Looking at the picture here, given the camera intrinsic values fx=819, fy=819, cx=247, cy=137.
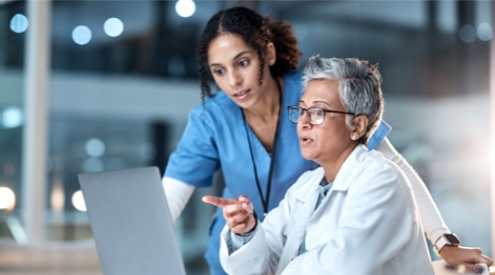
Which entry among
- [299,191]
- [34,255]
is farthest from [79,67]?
[299,191]

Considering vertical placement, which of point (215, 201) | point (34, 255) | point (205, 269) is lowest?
point (205, 269)

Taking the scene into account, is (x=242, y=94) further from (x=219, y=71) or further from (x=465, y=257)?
(x=465, y=257)

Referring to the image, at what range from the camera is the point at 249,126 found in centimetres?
233

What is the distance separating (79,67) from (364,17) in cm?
166

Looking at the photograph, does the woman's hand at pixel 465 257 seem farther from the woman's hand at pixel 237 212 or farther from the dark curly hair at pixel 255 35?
the dark curly hair at pixel 255 35

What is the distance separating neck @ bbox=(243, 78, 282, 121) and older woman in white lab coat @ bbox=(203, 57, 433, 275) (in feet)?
1.29

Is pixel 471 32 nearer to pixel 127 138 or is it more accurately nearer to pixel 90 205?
pixel 127 138

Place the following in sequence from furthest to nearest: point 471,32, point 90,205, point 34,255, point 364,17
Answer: point 364,17
point 471,32
point 34,255
point 90,205

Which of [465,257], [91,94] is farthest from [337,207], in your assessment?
[91,94]

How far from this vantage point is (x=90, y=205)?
1457 millimetres

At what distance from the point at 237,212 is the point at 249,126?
2.24ft

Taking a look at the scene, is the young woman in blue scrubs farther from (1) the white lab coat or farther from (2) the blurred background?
(2) the blurred background

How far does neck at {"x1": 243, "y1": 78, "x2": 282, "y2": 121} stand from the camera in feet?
7.49

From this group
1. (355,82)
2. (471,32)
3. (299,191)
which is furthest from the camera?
(471,32)
